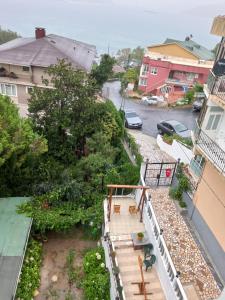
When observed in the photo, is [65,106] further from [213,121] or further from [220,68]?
[220,68]

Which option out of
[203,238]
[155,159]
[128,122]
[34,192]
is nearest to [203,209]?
[203,238]

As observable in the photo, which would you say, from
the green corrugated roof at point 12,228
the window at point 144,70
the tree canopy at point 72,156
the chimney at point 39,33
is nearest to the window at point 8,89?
the chimney at point 39,33

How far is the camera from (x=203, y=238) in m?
14.8

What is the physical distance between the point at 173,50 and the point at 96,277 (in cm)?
4229

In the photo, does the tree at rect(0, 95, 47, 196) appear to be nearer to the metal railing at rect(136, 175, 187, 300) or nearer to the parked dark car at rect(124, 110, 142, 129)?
the metal railing at rect(136, 175, 187, 300)

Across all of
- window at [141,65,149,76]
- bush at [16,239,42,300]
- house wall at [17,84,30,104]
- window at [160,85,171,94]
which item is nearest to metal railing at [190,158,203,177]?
bush at [16,239,42,300]

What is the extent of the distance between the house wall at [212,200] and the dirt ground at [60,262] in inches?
299

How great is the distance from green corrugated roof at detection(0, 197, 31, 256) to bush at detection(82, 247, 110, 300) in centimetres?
391

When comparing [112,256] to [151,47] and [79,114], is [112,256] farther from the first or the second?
[151,47]

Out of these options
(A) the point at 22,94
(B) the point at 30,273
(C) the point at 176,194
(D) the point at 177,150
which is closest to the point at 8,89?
(A) the point at 22,94

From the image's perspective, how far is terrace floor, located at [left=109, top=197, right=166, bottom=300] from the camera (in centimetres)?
1321

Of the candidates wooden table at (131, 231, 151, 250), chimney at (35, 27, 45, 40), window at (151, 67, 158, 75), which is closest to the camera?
wooden table at (131, 231, 151, 250)

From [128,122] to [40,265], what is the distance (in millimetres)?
17974

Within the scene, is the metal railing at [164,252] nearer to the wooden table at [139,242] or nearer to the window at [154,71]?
the wooden table at [139,242]
